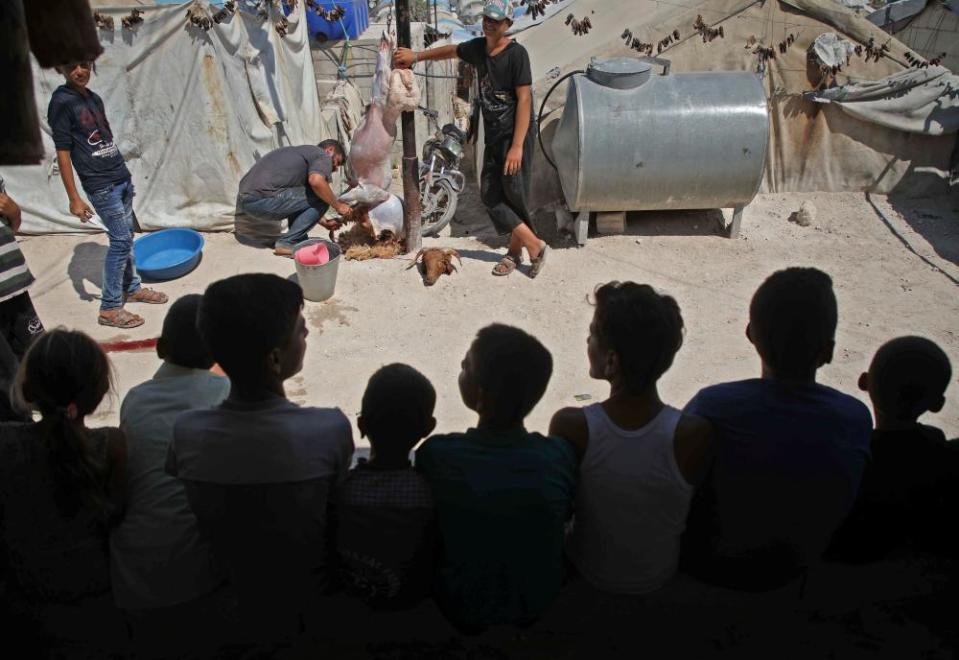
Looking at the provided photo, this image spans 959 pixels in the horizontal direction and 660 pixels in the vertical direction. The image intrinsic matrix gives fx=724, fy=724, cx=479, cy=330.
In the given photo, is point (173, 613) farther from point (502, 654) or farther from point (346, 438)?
point (502, 654)

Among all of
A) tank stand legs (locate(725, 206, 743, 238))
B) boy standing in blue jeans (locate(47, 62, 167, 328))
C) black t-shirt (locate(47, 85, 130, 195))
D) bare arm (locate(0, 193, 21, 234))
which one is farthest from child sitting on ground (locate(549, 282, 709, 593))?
tank stand legs (locate(725, 206, 743, 238))

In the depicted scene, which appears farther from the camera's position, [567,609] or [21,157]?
[567,609]

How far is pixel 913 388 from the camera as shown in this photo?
81.5 inches

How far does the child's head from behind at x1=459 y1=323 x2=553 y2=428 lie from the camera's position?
190 centimetres

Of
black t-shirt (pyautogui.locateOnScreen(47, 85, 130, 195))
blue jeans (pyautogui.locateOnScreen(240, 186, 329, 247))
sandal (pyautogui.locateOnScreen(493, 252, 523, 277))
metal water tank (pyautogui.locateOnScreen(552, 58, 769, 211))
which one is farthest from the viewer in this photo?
blue jeans (pyautogui.locateOnScreen(240, 186, 329, 247))

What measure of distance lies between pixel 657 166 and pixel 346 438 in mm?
5100

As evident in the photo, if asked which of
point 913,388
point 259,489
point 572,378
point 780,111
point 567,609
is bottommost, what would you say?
point 572,378

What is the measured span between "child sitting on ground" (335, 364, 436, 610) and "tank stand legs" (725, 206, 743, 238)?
5596 mm

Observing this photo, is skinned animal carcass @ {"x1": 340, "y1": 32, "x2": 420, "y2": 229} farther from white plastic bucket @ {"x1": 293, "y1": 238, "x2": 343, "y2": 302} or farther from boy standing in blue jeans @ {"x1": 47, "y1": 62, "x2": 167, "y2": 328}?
boy standing in blue jeans @ {"x1": 47, "y1": 62, "x2": 167, "y2": 328}

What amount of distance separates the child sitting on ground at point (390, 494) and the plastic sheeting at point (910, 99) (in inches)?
283

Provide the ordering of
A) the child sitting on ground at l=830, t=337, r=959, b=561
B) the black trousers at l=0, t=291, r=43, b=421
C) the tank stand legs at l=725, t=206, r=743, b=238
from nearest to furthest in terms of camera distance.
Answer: the child sitting on ground at l=830, t=337, r=959, b=561 → the black trousers at l=0, t=291, r=43, b=421 → the tank stand legs at l=725, t=206, r=743, b=238

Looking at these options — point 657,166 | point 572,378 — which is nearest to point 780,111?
point 657,166

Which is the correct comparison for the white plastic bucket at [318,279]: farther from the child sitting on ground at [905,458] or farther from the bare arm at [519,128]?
the child sitting on ground at [905,458]

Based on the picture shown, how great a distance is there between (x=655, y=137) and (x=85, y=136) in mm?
4428
